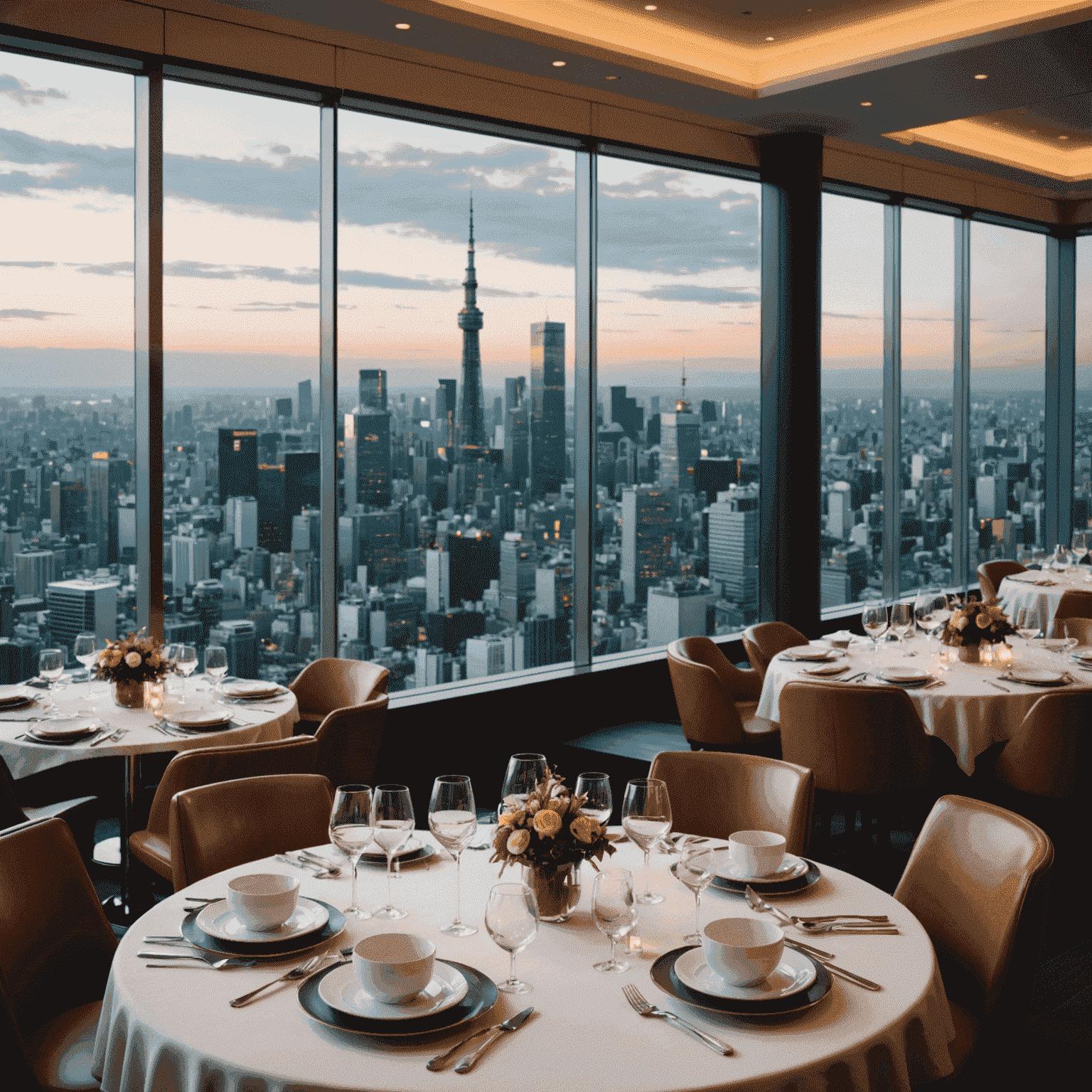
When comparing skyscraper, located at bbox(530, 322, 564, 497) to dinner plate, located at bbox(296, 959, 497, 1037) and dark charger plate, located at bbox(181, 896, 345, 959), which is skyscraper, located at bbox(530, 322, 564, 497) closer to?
dark charger plate, located at bbox(181, 896, 345, 959)

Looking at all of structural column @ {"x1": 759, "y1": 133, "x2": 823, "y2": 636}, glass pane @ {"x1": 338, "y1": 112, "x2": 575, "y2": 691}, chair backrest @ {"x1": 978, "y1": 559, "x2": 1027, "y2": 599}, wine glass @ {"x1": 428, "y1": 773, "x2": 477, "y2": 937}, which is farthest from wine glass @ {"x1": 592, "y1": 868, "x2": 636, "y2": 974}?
chair backrest @ {"x1": 978, "y1": 559, "x2": 1027, "y2": 599}

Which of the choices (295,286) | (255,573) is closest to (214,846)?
(255,573)

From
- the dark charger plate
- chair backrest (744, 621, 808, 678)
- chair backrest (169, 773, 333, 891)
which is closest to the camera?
the dark charger plate

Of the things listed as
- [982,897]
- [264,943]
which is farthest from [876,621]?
[264,943]

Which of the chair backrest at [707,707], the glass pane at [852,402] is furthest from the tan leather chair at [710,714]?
the glass pane at [852,402]

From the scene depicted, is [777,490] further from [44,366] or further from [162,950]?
[162,950]

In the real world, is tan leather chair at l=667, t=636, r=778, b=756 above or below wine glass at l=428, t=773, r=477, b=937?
below

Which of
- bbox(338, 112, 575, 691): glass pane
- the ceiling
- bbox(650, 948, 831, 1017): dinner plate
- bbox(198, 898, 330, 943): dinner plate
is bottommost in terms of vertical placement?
bbox(650, 948, 831, 1017): dinner plate
